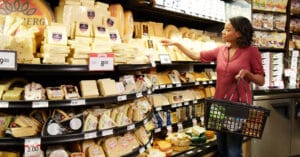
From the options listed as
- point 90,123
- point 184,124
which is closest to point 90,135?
point 90,123

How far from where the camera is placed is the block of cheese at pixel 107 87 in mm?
2754

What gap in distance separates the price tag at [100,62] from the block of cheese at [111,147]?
0.62 m

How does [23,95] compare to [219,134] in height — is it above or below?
above

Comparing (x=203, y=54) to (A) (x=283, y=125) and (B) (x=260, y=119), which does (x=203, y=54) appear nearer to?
(B) (x=260, y=119)

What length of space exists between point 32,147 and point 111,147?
26.2 inches

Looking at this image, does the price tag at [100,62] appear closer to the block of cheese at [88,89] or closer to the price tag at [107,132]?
the block of cheese at [88,89]

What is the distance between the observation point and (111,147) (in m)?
2.82

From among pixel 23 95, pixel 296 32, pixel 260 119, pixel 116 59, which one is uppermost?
pixel 296 32

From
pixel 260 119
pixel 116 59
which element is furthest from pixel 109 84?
pixel 260 119

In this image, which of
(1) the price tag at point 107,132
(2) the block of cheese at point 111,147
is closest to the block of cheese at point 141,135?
(2) the block of cheese at point 111,147

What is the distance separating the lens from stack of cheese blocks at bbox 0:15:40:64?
2391 millimetres

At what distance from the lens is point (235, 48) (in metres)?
3.51

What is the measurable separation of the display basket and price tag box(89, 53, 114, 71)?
1.04m

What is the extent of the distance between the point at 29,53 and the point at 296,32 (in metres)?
5.28
